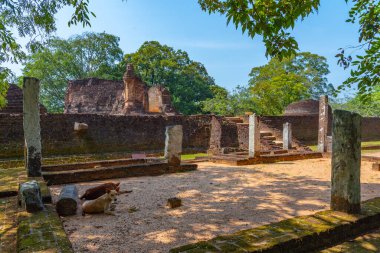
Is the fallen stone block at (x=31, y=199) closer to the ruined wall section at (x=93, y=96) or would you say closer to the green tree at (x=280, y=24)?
the green tree at (x=280, y=24)

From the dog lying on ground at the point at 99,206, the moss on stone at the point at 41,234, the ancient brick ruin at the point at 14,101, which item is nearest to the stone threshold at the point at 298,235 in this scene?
the moss on stone at the point at 41,234

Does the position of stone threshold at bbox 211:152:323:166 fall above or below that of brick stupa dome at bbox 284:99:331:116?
below

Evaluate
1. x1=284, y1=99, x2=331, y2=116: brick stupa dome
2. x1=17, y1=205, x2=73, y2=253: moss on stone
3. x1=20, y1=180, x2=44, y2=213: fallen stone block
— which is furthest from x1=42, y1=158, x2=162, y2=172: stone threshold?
x1=284, y1=99, x2=331, y2=116: brick stupa dome

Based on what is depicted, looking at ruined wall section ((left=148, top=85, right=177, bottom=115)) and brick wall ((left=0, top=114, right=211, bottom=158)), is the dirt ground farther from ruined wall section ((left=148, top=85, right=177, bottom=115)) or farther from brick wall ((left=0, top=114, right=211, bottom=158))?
ruined wall section ((left=148, top=85, right=177, bottom=115))

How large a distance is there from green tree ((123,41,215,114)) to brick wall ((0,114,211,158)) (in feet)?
49.3

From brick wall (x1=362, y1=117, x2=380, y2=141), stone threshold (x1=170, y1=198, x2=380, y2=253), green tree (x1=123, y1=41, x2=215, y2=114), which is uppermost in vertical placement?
green tree (x1=123, y1=41, x2=215, y2=114)

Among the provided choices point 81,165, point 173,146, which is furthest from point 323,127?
point 81,165

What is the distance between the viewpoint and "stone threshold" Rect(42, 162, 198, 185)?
6.63 meters

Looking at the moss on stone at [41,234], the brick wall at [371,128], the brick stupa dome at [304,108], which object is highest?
the brick stupa dome at [304,108]

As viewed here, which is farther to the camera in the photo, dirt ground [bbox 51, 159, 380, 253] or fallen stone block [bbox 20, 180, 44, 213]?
fallen stone block [bbox 20, 180, 44, 213]

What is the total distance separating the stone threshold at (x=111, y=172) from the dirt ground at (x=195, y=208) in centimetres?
41

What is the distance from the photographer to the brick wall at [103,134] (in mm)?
12969

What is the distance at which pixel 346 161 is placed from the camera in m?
3.44

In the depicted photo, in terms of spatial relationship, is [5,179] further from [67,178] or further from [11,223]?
[11,223]
